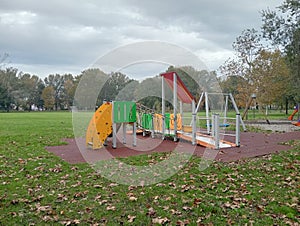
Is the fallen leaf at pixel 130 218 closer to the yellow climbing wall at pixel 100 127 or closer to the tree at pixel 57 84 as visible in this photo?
the yellow climbing wall at pixel 100 127

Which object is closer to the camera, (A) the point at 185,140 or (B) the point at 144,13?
(A) the point at 185,140

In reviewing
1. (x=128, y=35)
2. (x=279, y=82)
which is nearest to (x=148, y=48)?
(x=128, y=35)

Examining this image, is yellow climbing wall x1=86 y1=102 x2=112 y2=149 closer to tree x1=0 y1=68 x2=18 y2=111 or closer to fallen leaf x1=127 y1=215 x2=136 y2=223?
fallen leaf x1=127 y1=215 x2=136 y2=223

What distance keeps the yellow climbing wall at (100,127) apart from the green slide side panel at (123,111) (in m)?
0.30

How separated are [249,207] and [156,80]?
1192cm

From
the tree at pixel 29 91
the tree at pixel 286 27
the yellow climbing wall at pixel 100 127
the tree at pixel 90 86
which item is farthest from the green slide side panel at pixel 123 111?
the tree at pixel 29 91

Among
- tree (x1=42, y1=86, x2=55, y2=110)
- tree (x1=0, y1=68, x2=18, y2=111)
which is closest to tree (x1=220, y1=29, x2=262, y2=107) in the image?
tree (x1=0, y1=68, x2=18, y2=111)

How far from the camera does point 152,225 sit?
3.67 metres

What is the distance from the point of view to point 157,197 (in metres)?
4.68

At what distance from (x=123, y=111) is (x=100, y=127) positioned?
1038 millimetres

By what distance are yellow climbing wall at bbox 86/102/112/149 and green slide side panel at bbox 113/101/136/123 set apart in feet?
0.99

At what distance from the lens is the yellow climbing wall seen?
32.6 ft

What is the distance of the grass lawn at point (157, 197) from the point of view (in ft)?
12.7

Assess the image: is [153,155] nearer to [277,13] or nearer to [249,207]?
[249,207]
